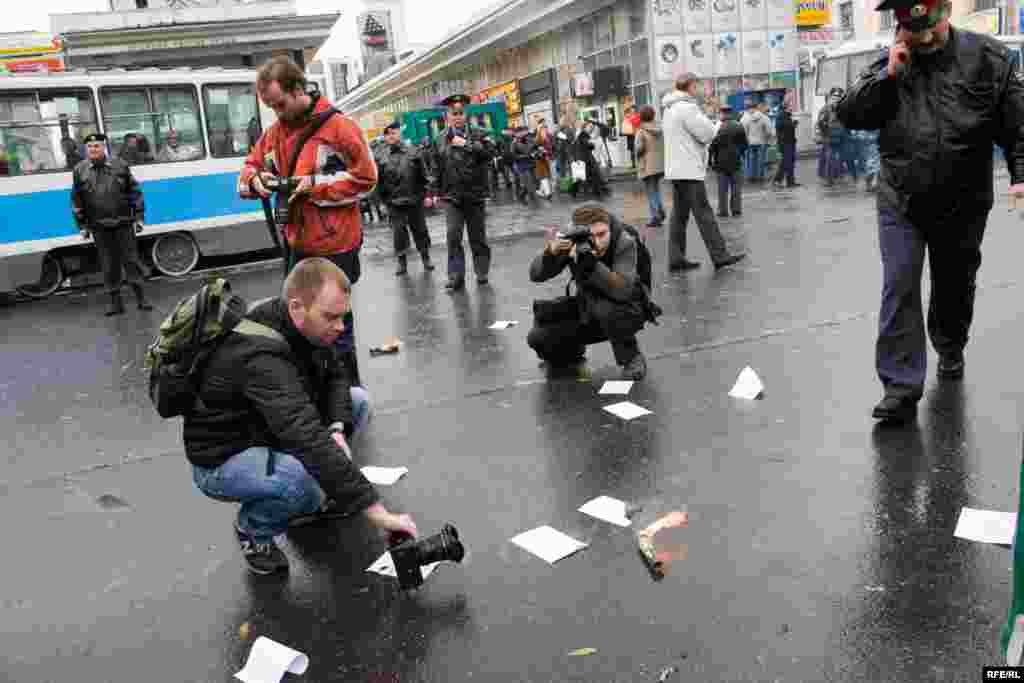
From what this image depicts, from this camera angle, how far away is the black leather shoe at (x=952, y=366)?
4736mm

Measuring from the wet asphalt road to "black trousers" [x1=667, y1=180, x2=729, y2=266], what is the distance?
228cm

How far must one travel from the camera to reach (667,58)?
27.2 meters

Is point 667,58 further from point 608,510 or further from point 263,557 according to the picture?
point 263,557

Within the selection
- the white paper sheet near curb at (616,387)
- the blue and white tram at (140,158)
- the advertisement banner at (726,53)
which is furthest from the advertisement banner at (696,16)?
the white paper sheet near curb at (616,387)

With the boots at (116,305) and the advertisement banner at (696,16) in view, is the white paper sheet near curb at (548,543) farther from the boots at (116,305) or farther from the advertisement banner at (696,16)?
the advertisement banner at (696,16)

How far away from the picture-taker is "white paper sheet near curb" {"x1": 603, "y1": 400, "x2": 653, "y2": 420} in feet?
15.6

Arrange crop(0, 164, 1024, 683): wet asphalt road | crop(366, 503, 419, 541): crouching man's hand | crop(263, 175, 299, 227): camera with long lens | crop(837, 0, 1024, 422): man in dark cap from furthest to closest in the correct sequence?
crop(263, 175, 299, 227): camera with long lens, crop(837, 0, 1024, 422): man in dark cap, crop(366, 503, 419, 541): crouching man's hand, crop(0, 164, 1024, 683): wet asphalt road

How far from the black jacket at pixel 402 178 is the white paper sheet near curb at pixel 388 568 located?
323 inches

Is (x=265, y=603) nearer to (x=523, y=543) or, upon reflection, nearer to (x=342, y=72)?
(x=523, y=543)

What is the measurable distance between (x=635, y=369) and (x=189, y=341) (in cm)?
305

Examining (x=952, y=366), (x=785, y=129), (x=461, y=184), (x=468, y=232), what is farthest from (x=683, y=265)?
(x=785, y=129)

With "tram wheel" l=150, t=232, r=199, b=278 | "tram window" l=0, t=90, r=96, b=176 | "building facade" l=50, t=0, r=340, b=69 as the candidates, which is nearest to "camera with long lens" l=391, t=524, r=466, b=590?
"tram window" l=0, t=90, r=96, b=176

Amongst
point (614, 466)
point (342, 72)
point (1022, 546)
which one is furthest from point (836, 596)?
point (342, 72)

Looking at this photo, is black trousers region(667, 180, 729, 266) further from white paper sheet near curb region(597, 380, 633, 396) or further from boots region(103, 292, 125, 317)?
boots region(103, 292, 125, 317)
